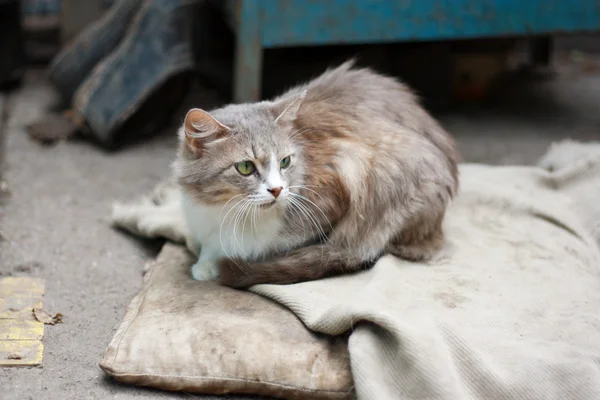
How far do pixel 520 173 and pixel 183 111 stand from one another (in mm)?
2476

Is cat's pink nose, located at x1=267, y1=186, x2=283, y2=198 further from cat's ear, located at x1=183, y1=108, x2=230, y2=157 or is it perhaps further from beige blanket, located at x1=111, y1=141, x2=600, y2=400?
beige blanket, located at x1=111, y1=141, x2=600, y2=400

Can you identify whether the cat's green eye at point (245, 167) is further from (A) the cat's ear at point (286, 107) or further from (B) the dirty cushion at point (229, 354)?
(B) the dirty cushion at point (229, 354)

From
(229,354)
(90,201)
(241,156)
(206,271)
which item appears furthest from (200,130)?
(90,201)

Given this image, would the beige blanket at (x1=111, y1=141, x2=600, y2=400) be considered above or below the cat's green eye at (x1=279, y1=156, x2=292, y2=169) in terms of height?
below

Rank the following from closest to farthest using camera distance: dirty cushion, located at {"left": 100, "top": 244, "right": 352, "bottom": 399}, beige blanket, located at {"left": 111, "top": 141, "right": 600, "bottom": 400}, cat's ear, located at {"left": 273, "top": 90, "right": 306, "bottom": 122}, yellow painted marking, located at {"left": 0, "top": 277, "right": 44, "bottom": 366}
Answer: beige blanket, located at {"left": 111, "top": 141, "right": 600, "bottom": 400} < dirty cushion, located at {"left": 100, "top": 244, "right": 352, "bottom": 399} < yellow painted marking, located at {"left": 0, "top": 277, "right": 44, "bottom": 366} < cat's ear, located at {"left": 273, "top": 90, "right": 306, "bottom": 122}

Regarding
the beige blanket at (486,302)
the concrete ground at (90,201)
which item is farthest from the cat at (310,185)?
the concrete ground at (90,201)

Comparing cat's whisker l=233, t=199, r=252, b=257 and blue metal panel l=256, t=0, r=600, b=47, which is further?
blue metal panel l=256, t=0, r=600, b=47

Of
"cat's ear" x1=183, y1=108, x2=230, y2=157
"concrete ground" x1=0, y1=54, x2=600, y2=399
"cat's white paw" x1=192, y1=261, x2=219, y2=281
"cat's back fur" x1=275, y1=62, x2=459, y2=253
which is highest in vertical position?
"cat's ear" x1=183, y1=108, x2=230, y2=157

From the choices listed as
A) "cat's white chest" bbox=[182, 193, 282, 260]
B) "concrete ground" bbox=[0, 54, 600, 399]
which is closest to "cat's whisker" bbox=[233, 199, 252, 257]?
"cat's white chest" bbox=[182, 193, 282, 260]

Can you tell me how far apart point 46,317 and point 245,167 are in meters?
0.93

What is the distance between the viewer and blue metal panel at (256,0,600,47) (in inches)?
161

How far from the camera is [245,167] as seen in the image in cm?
250

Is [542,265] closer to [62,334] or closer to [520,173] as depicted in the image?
[520,173]

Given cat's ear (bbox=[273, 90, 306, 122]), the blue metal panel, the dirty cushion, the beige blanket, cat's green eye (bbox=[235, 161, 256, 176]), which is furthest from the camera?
the blue metal panel
